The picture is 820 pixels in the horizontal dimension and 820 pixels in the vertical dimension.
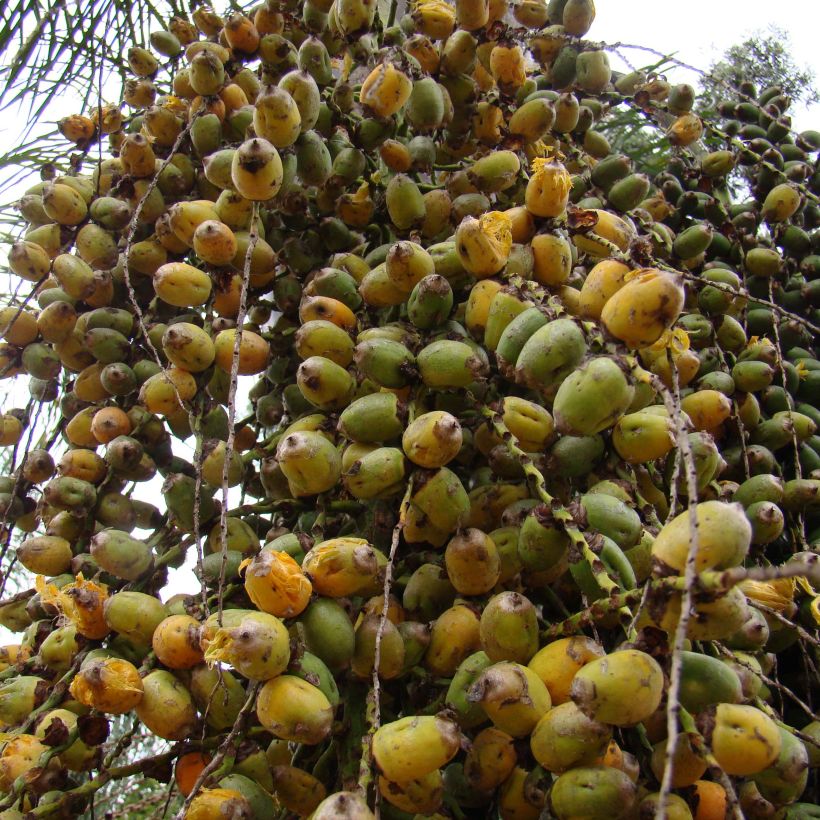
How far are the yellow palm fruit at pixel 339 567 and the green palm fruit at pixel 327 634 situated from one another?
3 cm

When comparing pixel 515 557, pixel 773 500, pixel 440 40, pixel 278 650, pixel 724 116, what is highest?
pixel 724 116

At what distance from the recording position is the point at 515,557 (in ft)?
3.54

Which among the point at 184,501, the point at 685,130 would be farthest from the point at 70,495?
the point at 685,130

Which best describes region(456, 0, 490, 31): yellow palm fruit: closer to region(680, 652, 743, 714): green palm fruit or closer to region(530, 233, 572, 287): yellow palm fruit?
region(530, 233, 572, 287): yellow palm fruit

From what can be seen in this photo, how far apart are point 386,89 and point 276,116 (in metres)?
0.28

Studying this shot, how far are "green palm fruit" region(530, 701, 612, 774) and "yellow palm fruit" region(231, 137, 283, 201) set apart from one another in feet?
2.91

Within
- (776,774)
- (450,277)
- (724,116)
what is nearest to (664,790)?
(776,774)

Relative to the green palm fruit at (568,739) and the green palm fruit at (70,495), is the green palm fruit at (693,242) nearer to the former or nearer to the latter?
the green palm fruit at (568,739)

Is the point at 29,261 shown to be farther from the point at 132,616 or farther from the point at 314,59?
the point at 132,616

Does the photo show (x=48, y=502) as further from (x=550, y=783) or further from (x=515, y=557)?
(x=550, y=783)

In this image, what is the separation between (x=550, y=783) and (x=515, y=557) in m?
0.29

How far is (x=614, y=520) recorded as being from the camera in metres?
1.01

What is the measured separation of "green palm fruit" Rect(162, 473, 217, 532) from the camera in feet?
4.16

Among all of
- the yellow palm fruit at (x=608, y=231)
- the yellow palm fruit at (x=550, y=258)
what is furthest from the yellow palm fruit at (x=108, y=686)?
the yellow palm fruit at (x=608, y=231)
